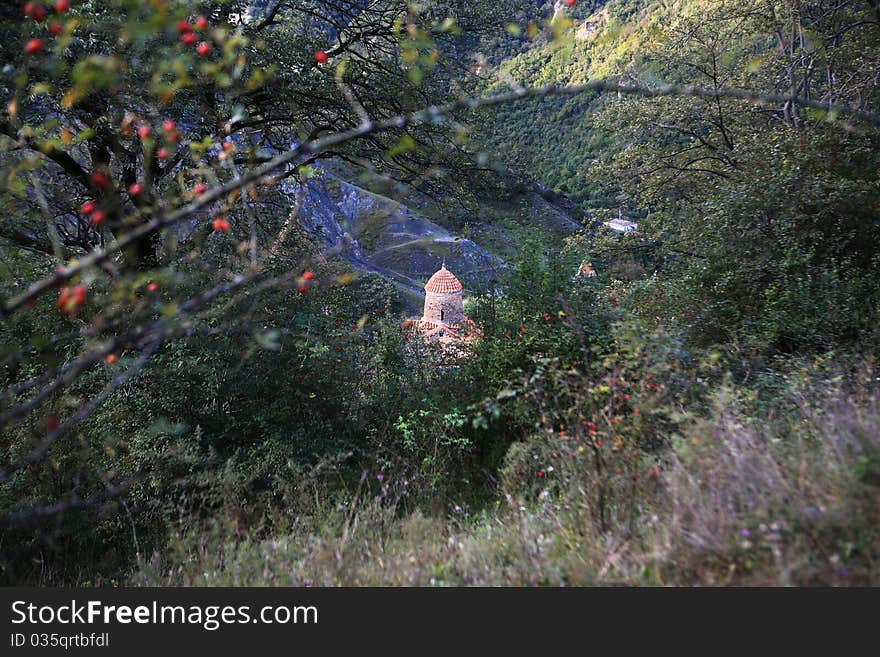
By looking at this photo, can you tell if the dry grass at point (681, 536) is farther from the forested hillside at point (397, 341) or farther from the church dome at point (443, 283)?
the church dome at point (443, 283)

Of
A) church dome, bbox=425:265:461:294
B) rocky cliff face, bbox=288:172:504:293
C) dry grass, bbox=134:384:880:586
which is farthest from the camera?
rocky cliff face, bbox=288:172:504:293

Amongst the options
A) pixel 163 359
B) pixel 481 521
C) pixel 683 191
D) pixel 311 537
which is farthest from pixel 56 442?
pixel 683 191

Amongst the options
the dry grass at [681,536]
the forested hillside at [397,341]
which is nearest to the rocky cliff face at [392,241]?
the forested hillside at [397,341]

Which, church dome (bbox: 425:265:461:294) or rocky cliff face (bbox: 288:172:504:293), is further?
rocky cliff face (bbox: 288:172:504:293)

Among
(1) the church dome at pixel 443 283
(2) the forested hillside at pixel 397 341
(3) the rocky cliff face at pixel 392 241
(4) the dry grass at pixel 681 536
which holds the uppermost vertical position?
(3) the rocky cliff face at pixel 392 241

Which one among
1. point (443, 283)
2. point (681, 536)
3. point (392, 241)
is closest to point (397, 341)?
point (681, 536)

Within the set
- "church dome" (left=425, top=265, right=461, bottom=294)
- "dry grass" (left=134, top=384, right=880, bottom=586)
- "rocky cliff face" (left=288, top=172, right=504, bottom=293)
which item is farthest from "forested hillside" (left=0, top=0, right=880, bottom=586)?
"rocky cliff face" (left=288, top=172, right=504, bottom=293)

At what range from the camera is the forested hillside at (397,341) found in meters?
2.14

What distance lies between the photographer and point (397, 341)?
23.0 feet

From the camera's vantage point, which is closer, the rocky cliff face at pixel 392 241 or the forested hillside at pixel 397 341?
the forested hillside at pixel 397 341

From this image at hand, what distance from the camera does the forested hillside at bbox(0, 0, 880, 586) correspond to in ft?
7.02

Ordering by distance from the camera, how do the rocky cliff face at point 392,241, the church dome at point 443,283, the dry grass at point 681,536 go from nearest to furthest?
the dry grass at point 681,536
the church dome at point 443,283
the rocky cliff face at point 392,241

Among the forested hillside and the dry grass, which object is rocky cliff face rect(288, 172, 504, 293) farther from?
the dry grass

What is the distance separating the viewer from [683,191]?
13.8 metres
